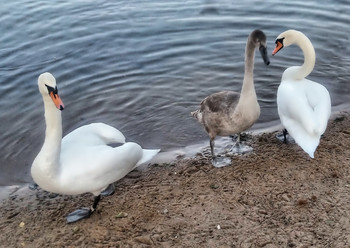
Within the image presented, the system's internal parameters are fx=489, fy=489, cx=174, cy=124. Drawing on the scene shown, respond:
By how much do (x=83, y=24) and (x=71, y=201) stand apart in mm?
6726

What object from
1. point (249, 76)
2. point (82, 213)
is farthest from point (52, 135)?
point (249, 76)

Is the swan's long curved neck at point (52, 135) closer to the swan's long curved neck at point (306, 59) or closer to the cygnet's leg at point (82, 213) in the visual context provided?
the cygnet's leg at point (82, 213)

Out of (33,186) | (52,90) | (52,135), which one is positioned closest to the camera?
(52,90)

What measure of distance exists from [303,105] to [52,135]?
2.74 m

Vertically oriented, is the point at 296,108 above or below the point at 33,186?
above

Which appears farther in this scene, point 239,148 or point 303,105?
point 239,148

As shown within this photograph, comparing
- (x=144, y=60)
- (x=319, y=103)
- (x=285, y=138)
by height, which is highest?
(x=319, y=103)

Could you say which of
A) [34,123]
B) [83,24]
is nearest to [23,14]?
[83,24]

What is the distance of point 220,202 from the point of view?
5031 millimetres

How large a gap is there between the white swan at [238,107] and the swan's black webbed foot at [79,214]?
5.34 feet

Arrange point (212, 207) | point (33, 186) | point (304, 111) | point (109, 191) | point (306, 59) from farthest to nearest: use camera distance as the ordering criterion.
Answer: point (306, 59) → point (33, 186) → point (109, 191) → point (304, 111) → point (212, 207)

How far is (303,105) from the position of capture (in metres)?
5.46

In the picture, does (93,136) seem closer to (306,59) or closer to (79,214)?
(79,214)

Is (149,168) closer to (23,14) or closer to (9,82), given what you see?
(9,82)
